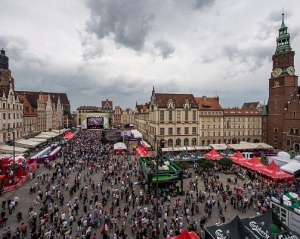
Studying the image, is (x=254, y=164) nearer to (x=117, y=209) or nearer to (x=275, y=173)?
(x=275, y=173)

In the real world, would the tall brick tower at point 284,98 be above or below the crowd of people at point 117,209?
above

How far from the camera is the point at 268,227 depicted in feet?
39.9

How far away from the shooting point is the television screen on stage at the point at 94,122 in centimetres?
9806

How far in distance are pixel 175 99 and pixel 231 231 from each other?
39.3 meters

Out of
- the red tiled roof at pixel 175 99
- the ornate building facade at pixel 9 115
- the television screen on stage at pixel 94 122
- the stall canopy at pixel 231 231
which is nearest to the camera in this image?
the stall canopy at pixel 231 231

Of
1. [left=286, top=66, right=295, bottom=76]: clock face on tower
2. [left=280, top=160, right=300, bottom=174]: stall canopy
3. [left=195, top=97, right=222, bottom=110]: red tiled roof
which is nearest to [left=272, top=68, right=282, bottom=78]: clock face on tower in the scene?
[left=286, top=66, right=295, bottom=76]: clock face on tower

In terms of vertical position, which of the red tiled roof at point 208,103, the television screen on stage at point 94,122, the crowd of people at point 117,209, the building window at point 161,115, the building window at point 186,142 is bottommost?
the crowd of people at point 117,209

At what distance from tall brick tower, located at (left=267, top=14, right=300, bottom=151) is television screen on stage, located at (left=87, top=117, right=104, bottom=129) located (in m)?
72.8

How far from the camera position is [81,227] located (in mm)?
15969

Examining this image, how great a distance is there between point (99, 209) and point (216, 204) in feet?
38.4

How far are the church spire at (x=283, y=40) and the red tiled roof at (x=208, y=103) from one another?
1873cm

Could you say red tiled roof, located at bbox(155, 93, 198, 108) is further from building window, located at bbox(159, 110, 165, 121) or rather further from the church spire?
the church spire

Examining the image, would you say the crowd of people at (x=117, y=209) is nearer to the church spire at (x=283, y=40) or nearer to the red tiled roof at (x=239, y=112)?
the red tiled roof at (x=239, y=112)

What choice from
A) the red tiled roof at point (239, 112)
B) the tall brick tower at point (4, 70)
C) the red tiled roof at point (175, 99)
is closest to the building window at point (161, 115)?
the red tiled roof at point (175, 99)
